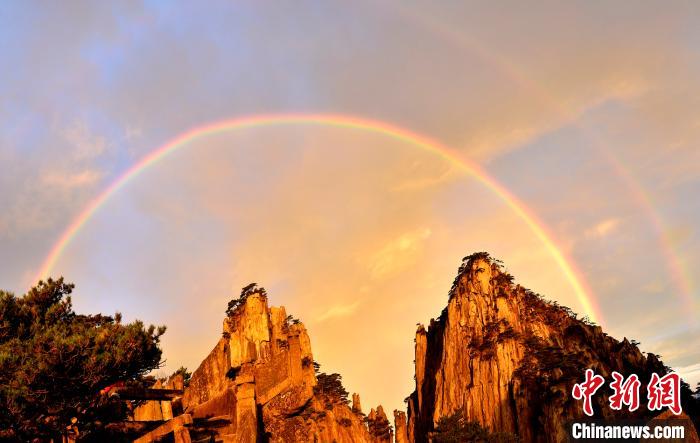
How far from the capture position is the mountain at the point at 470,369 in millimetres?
49178

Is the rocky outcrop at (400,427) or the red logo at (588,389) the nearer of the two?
the red logo at (588,389)

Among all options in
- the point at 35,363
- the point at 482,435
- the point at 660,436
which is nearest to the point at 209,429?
the point at 35,363

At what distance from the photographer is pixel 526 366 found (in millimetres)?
59219

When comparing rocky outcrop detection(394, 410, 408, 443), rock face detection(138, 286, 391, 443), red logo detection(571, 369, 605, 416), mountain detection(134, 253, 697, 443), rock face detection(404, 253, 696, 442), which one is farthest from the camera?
rocky outcrop detection(394, 410, 408, 443)

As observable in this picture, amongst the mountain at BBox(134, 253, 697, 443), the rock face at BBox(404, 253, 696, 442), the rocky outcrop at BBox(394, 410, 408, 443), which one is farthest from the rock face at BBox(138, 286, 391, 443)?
the rock face at BBox(404, 253, 696, 442)

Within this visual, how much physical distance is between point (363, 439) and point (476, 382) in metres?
13.8

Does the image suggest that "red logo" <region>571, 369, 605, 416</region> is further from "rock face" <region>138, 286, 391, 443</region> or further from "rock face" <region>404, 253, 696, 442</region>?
"rock face" <region>138, 286, 391, 443</region>

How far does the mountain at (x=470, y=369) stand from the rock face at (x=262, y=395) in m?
0.17

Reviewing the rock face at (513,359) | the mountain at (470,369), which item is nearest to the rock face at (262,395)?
the mountain at (470,369)

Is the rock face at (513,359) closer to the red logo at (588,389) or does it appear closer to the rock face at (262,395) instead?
the red logo at (588,389)

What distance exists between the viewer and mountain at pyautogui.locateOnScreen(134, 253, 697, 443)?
49178 millimetres

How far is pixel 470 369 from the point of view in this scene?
64.1 m

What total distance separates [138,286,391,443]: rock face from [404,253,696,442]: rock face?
40.8 ft

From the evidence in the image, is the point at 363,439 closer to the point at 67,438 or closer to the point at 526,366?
the point at 526,366
